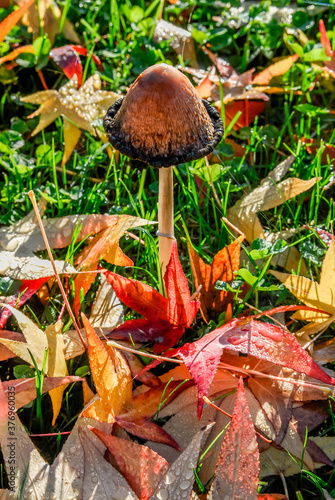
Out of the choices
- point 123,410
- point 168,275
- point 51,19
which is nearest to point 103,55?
point 51,19

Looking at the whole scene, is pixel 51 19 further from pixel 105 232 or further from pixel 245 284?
pixel 245 284

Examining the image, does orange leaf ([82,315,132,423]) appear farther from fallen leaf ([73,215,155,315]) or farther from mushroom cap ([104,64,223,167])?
mushroom cap ([104,64,223,167])

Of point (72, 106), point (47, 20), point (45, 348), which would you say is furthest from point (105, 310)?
point (47, 20)

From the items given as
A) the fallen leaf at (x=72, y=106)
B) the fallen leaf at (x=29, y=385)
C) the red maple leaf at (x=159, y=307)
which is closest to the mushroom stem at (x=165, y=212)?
the red maple leaf at (x=159, y=307)

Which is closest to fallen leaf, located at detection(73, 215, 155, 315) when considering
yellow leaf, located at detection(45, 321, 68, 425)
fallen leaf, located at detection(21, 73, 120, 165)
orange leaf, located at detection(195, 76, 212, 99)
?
yellow leaf, located at detection(45, 321, 68, 425)

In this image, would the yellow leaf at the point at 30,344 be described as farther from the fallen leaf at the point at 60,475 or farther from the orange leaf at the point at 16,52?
the orange leaf at the point at 16,52

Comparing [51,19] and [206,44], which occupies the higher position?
[51,19]
